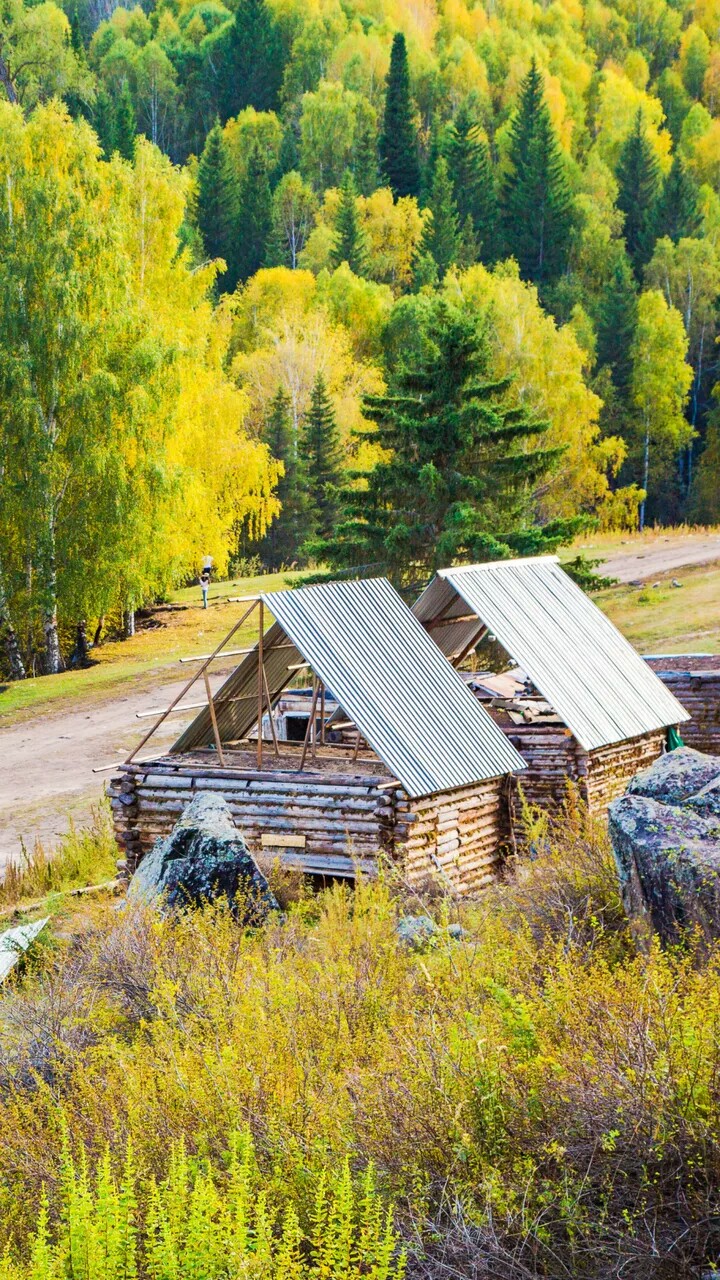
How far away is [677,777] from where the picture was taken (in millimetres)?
8062

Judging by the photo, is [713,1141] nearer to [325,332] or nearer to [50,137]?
[50,137]

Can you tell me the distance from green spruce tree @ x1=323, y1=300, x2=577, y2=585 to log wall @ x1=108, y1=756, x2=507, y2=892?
35.3 ft

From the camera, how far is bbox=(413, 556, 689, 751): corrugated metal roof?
1401 cm

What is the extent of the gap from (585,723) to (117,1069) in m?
7.95

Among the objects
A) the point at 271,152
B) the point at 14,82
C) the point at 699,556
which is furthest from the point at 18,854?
the point at 271,152

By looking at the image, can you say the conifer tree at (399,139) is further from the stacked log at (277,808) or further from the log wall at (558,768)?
the stacked log at (277,808)

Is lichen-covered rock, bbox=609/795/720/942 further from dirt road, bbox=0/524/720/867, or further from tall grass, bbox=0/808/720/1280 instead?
dirt road, bbox=0/524/720/867

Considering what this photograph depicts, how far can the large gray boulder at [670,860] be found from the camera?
680 cm

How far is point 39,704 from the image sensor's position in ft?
82.0

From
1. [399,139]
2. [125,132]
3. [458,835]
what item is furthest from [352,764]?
[399,139]

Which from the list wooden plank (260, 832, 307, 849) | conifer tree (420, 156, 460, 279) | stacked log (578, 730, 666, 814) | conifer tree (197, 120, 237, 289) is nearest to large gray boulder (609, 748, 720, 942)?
wooden plank (260, 832, 307, 849)

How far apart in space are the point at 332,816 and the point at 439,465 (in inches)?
517

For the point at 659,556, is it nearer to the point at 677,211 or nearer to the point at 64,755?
the point at 64,755

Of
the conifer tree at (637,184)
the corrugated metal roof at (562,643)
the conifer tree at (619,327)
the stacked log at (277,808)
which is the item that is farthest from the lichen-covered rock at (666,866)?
the conifer tree at (637,184)
